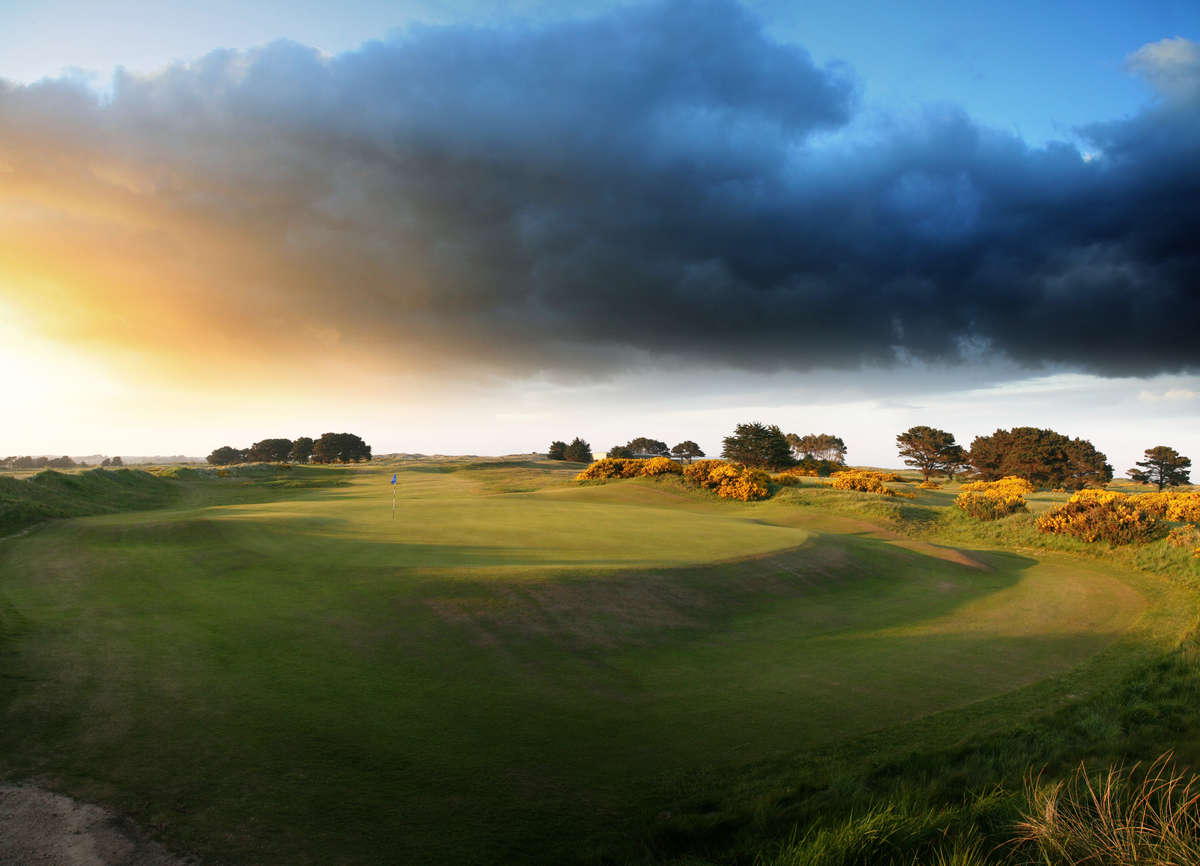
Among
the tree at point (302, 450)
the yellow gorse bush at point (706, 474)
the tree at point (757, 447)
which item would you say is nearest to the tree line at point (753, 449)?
the tree at point (757, 447)

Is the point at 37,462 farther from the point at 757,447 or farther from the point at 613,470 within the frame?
the point at 757,447

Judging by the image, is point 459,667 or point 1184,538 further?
point 1184,538

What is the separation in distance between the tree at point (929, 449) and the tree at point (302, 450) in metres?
95.0

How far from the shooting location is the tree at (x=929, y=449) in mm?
77188

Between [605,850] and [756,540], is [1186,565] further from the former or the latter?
[605,850]

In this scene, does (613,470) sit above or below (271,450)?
below

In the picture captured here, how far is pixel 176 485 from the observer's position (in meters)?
49.6

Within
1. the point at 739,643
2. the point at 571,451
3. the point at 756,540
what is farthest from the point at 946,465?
the point at 739,643

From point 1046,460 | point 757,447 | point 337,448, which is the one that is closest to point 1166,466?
point 1046,460

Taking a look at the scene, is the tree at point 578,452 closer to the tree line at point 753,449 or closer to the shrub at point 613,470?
the tree line at point 753,449

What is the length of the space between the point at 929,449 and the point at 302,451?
327ft

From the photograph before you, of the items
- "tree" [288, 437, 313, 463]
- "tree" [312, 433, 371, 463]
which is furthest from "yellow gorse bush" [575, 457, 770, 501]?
"tree" [288, 437, 313, 463]

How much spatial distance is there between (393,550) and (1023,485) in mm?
59583

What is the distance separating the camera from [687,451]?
10425 centimetres
